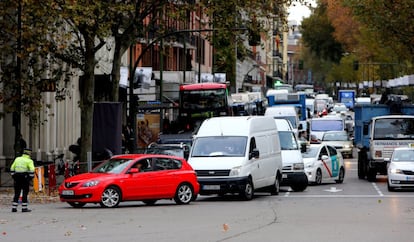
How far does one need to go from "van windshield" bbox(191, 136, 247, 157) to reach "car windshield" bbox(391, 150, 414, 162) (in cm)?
623

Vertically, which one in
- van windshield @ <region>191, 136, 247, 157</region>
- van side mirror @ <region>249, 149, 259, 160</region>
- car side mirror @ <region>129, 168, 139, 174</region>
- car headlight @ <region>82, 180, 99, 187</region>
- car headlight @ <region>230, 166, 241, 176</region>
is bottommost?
car headlight @ <region>82, 180, 99, 187</region>

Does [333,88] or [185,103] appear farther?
[333,88]

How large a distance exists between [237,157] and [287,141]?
6870 mm

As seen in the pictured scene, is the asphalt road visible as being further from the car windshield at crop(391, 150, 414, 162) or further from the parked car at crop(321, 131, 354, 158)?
the parked car at crop(321, 131, 354, 158)

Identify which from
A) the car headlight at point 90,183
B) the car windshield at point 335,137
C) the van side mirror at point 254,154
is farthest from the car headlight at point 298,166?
the car windshield at point 335,137

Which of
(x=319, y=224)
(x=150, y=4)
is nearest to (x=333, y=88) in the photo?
(x=150, y=4)

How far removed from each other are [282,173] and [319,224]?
40.8 ft

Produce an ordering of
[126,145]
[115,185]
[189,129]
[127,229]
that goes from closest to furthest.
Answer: [127,229] → [115,185] → [126,145] → [189,129]

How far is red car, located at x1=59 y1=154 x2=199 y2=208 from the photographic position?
25641 mm

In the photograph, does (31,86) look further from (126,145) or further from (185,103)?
(185,103)

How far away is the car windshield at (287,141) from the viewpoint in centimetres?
3462

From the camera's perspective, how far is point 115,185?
25.8m

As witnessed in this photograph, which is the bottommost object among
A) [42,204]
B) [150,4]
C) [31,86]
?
[42,204]

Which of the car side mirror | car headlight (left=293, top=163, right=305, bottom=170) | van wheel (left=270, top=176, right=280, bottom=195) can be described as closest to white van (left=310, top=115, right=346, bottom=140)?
car headlight (left=293, top=163, right=305, bottom=170)
